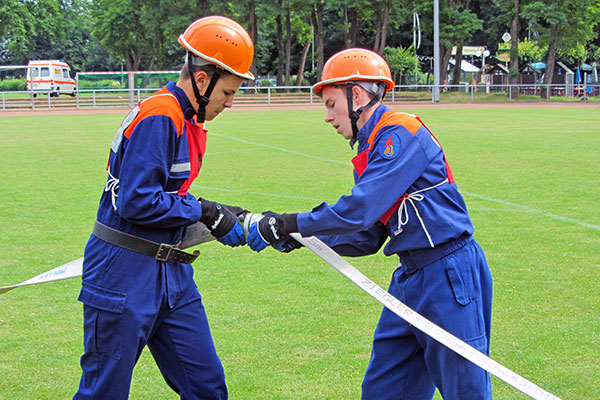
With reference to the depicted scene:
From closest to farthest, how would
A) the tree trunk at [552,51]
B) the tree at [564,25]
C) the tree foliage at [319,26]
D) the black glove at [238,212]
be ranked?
the black glove at [238,212] → the tree at [564,25] → the tree trunk at [552,51] → the tree foliage at [319,26]

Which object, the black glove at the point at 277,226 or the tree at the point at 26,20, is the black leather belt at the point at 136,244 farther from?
the tree at the point at 26,20

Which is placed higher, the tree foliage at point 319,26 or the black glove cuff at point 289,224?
the tree foliage at point 319,26

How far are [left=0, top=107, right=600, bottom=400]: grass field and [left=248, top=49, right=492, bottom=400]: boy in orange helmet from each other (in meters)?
1.09

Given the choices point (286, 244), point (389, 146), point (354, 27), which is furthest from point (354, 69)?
point (354, 27)

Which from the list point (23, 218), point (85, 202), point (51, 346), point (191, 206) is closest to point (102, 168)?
point (85, 202)

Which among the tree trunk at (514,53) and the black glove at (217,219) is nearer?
the black glove at (217,219)

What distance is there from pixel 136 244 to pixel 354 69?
133 centimetres

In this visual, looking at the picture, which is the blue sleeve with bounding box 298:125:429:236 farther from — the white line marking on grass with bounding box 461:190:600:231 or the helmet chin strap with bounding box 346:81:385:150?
the white line marking on grass with bounding box 461:190:600:231

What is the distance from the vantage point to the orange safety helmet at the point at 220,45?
336cm

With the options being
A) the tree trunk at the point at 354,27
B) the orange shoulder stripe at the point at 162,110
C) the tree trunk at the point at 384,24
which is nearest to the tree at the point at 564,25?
the tree trunk at the point at 384,24

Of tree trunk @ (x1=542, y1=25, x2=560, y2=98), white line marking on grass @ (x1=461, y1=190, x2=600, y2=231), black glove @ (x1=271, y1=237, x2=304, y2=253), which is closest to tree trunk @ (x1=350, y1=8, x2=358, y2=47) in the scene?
tree trunk @ (x1=542, y1=25, x2=560, y2=98)

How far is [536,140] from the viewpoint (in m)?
19.2

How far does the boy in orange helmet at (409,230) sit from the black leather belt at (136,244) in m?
0.51

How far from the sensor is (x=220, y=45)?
336cm
